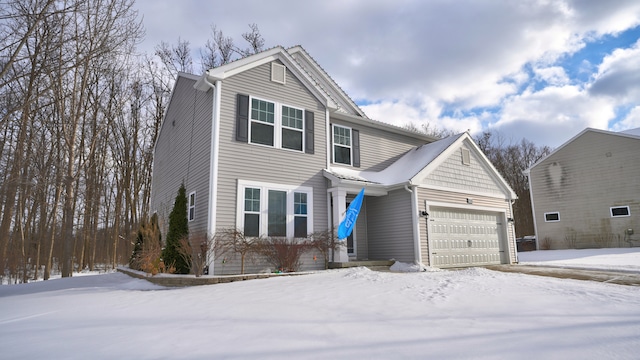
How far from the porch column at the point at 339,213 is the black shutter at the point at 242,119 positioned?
9.99 ft

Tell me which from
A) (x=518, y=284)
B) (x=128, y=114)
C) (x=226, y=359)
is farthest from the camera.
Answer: (x=128, y=114)

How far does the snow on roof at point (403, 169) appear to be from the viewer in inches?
462

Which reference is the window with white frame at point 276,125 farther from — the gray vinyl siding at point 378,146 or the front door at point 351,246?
the front door at point 351,246

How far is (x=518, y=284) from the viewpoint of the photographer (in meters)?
6.78

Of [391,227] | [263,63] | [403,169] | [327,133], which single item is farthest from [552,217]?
[263,63]

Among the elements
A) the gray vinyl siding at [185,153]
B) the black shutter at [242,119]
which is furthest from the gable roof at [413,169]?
the gray vinyl siding at [185,153]

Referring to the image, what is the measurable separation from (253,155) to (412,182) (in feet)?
15.8

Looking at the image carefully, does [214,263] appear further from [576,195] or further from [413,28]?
[576,195]

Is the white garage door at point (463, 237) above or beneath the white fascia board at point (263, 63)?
beneath

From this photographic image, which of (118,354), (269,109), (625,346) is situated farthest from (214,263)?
(625,346)

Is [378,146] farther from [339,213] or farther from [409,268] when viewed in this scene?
[409,268]

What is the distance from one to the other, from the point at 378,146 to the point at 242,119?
→ 5762 mm

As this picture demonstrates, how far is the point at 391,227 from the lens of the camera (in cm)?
1184

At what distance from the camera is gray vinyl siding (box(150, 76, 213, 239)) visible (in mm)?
10039
